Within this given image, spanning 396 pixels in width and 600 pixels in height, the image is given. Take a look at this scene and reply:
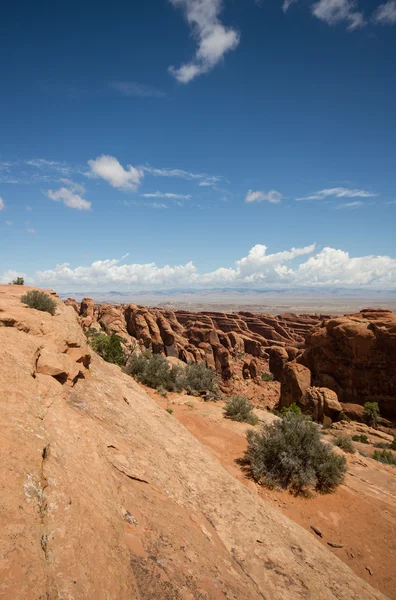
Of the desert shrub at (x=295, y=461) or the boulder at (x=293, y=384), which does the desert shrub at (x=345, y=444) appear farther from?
the boulder at (x=293, y=384)

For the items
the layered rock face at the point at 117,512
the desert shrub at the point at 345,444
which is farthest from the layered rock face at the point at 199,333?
the layered rock face at the point at 117,512

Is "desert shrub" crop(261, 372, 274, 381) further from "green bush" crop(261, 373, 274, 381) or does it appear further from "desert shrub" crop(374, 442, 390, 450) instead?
"desert shrub" crop(374, 442, 390, 450)

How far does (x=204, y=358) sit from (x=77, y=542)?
49.8 m

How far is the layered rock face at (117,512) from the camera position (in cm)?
284

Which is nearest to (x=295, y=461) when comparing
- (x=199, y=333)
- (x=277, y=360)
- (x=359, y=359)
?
(x=359, y=359)

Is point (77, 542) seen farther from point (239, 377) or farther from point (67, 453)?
point (239, 377)

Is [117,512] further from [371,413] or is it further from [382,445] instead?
[371,413]

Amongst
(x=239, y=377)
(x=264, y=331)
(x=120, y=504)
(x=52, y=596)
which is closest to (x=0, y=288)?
(x=120, y=504)

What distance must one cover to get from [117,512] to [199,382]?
15.7 meters

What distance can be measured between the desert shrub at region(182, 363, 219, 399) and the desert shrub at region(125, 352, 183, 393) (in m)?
0.74

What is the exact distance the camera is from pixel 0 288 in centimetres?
1452

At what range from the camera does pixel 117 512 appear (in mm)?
3979

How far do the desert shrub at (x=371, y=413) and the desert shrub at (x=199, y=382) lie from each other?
58.9ft

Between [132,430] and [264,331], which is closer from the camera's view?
[132,430]
